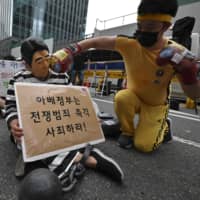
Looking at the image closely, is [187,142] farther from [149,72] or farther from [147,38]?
[147,38]

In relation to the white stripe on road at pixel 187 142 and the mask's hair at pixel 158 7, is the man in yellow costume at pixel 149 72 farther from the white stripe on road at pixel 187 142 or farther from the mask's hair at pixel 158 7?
the white stripe on road at pixel 187 142

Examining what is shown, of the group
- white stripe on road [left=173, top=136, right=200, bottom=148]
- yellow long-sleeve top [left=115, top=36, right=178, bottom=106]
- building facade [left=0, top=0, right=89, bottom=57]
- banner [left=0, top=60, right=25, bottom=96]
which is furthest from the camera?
building facade [left=0, top=0, right=89, bottom=57]

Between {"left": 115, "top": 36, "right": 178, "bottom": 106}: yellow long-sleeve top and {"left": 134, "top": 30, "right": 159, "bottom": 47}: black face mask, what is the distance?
2.4 inches

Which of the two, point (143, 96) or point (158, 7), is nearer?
point (158, 7)

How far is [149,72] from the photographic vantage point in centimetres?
134

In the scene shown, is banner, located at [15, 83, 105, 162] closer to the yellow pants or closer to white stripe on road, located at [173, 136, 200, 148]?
the yellow pants

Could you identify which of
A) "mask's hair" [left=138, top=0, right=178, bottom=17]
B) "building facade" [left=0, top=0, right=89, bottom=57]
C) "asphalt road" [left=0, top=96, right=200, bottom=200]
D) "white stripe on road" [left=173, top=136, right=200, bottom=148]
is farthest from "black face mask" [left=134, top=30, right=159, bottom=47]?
"building facade" [left=0, top=0, right=89, bottom=57]

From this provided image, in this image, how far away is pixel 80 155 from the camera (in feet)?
3.10

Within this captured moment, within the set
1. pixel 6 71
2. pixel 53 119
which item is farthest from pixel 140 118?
pixel 6 71

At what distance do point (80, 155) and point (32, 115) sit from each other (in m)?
0.27

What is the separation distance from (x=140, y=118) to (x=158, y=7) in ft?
2.28


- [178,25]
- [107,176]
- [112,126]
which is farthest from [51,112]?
[178,25]

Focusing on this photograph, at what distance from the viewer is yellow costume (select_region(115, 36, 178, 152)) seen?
4.34 feet

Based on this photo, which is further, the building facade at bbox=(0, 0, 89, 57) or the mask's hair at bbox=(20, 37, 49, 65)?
the building facade at bbox=(0, 0, 89, 57)
